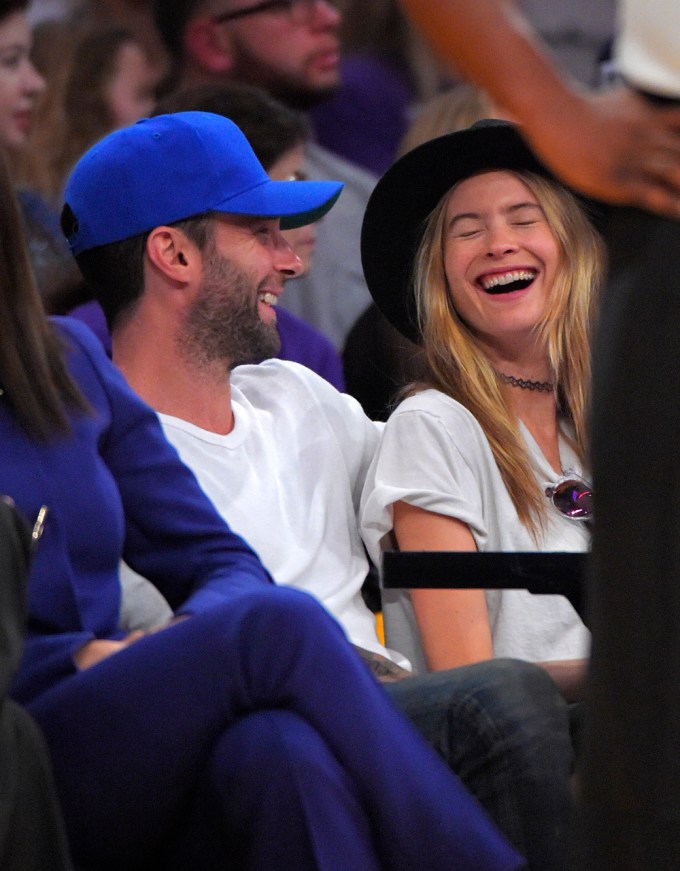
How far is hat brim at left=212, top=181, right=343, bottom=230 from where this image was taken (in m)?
2.87

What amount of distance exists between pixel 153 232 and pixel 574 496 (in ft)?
2.83

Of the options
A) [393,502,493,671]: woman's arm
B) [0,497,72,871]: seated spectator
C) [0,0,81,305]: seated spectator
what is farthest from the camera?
[0,0,81,305]: seated spectator

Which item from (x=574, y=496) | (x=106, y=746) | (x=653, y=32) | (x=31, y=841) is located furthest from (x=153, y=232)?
(x=653, y=32)

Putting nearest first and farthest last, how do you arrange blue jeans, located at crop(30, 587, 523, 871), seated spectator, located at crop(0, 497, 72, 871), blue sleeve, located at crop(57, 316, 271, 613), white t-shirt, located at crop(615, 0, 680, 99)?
1. white t-shirt, located at crop(615, 0, 680, 99)
2. seated spectator, located at crop(0, 497, 72, 871)
3. blue jeans, located at crop(30, 587, 523, 871)
4. blue sleeve, located at crop(57, 316, 271, 613)

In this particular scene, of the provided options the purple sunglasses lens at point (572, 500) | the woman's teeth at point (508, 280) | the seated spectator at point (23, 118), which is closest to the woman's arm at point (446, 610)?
the purple sunglasses lens at point (572, 500)

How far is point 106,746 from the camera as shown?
1976 millimetres

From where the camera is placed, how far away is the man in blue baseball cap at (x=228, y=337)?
2662 millimetres

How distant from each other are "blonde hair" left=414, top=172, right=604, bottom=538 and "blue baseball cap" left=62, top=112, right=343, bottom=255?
0.28 metres

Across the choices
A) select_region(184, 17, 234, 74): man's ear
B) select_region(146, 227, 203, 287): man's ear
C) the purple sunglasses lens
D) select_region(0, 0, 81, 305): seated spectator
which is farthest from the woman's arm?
select_region(184, 17, 234, 74): man's ear

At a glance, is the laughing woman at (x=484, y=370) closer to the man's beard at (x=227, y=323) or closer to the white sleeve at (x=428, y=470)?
the white sleeve at (x=428, y=470)

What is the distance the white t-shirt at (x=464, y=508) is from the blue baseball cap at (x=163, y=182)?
0.49m

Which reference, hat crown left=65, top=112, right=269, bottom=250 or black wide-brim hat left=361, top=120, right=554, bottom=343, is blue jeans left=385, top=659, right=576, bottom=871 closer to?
black wide-brim hat left=361, top=120, right=554, bottom=343

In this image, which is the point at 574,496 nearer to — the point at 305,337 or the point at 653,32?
the point at 305,337

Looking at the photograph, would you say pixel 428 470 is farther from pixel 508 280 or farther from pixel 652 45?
pixel 652 45
